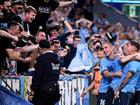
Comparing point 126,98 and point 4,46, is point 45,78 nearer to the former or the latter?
point 4,46

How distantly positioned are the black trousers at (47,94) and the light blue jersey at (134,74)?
62.6 inches

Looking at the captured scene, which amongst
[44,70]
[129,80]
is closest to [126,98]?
[129,80]

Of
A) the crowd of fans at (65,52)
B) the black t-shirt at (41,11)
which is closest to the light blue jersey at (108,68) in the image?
the crowd of fans at (65,52)

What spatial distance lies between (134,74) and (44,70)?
2.05 m

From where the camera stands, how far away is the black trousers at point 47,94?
11.8 meters

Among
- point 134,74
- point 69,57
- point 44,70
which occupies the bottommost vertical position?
point 69,57

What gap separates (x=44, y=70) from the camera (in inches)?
458

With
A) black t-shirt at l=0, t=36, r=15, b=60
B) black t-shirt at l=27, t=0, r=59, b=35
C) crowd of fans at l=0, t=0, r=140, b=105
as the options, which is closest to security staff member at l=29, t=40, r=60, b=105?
crowd of fans at l=0, t=0, r=140, b=105

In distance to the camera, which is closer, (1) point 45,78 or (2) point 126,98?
(1) point 45,78

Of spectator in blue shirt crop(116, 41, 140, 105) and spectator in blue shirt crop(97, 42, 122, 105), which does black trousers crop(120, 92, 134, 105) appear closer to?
spectator in blue shirt crop(116, 41, 140, 105)

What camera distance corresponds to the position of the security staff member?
457 inches

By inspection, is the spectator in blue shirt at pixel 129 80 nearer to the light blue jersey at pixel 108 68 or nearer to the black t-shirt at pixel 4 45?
the light blue jersey at pixel 108 68

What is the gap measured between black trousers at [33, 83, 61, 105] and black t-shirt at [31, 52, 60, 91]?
85 millimetres

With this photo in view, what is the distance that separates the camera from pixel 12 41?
12.4 m
